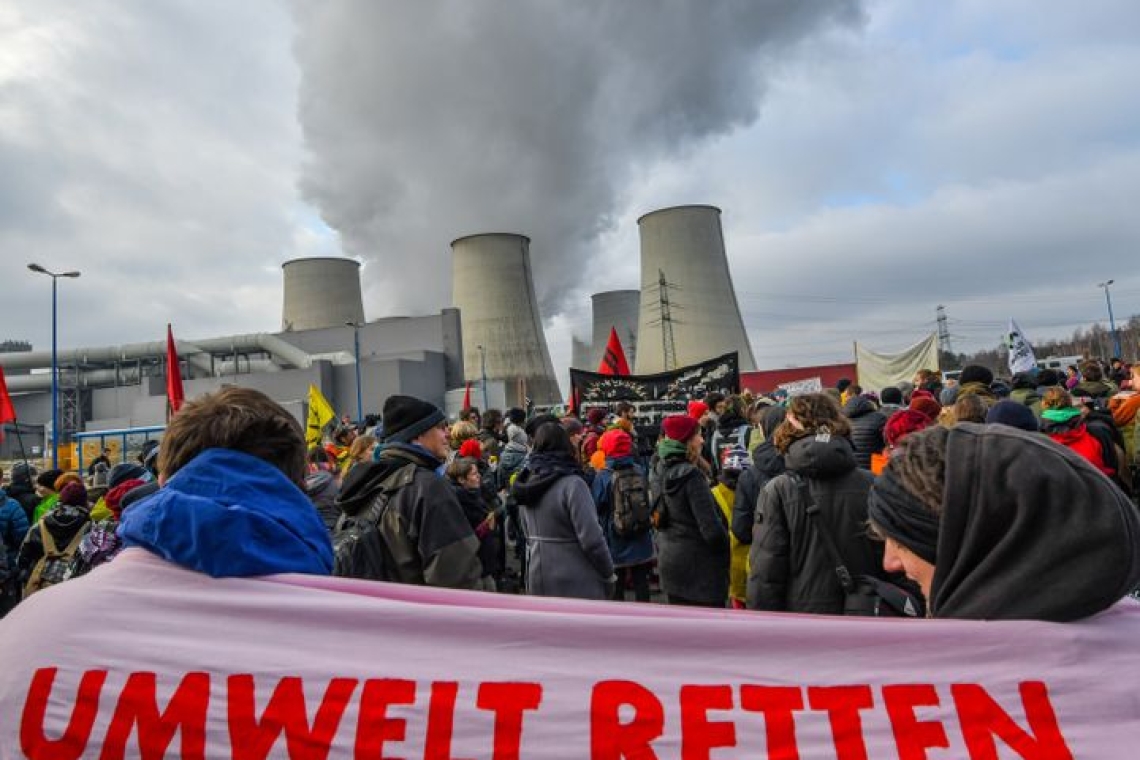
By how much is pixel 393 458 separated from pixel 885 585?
1.55m

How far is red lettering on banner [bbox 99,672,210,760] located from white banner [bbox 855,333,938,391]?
10855 millimetres

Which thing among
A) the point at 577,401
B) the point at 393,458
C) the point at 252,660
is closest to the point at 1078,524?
the point at 252,660

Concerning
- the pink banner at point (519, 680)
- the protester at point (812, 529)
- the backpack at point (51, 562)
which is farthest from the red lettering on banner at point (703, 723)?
the backpack at point (51, 562)

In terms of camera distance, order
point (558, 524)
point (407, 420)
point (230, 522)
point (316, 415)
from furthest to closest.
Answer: point (316, 415) < point (558, 524) < point (407, 420) < point (230, 522)

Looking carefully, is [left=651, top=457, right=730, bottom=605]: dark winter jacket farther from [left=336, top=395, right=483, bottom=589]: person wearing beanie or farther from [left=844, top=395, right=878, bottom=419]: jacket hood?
[left=336, top=395, right=483, bottom=589]: person wearing beanie

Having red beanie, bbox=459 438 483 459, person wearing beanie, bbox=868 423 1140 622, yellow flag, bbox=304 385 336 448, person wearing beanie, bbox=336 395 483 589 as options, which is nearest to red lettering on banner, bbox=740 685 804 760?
person wearing beanie, bbox=868 423 1140 622

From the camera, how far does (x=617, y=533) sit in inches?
159

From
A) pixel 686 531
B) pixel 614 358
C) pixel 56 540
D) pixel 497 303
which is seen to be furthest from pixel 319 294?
pixel 686 531

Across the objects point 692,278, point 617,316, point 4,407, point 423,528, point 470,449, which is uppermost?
point 617,316

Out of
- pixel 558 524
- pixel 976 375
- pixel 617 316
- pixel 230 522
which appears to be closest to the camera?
pixel 230 522

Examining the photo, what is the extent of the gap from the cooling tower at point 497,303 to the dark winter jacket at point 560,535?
22709 millimetres

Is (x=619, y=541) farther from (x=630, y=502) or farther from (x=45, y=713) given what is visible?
(x=45, y=713)

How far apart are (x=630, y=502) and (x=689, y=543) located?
1.56 ft

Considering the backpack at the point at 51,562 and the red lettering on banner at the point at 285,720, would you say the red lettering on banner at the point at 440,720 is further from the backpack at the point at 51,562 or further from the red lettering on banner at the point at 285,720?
the backpack at the point at 51,562
